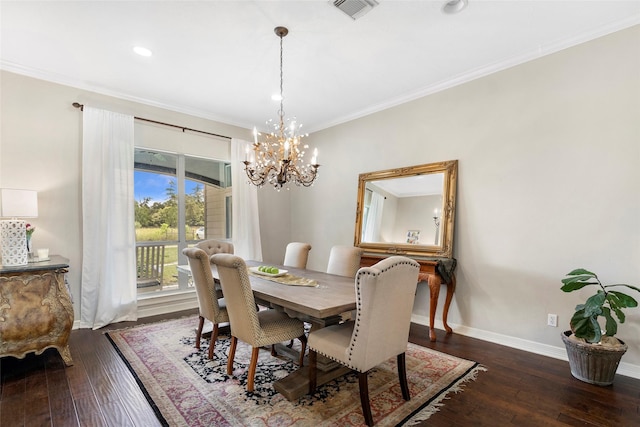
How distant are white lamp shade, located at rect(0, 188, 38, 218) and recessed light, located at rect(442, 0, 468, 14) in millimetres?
4029

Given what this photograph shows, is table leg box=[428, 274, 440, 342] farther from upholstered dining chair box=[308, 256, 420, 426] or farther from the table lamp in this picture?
the table lamp

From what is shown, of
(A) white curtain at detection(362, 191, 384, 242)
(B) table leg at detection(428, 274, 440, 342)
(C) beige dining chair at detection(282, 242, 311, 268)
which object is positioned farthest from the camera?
(A) white curtain at detection(362, 191, 384, 242)

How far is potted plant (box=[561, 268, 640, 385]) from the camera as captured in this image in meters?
2.16

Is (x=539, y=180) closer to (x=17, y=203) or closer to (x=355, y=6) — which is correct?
(x=355, y=6)

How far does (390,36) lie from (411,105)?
4.42 ft

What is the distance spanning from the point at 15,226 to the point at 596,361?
478 centimetres

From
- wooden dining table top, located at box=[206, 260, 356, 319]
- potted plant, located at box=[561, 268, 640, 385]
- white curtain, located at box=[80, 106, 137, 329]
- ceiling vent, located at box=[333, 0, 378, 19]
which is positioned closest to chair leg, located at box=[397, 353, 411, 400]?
wooden dining table top, located at box=[206, 260, 356, 319]

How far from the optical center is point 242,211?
4.74 meters

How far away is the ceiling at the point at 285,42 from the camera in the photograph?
2.30 meters

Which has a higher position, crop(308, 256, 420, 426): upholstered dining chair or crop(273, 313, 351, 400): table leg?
crop(308, 256, 420, 426): upholstered dining chair

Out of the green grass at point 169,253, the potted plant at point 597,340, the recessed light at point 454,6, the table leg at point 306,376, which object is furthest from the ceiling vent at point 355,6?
the green grass at point 169,253

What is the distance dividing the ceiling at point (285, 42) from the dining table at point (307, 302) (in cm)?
216

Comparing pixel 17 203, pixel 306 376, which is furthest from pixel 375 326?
pixel 17 203

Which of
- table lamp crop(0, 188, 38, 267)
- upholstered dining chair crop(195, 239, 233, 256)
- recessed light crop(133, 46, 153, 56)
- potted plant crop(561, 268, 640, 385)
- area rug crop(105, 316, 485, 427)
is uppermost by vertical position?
recessed light crop(133, 46, 153, 56)
